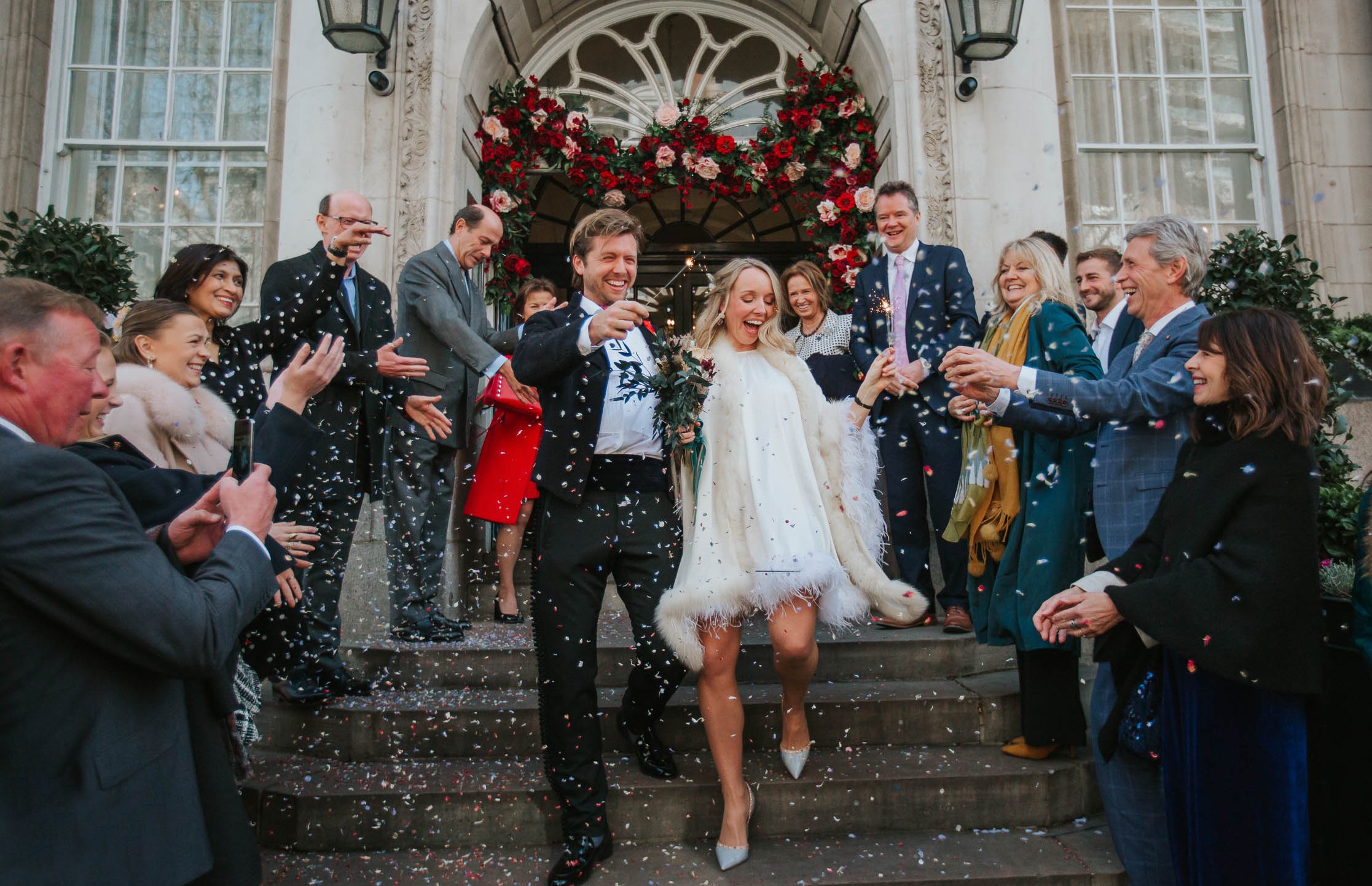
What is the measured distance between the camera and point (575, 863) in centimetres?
313

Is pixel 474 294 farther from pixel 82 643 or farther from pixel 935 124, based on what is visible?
pixel 82 643

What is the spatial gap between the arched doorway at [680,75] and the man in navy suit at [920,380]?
226 centimetres

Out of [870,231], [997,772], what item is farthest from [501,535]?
[870,231]

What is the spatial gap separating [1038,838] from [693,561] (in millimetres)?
1707

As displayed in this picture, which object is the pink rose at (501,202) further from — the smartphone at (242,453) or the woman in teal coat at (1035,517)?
the smartphone at (242,453)

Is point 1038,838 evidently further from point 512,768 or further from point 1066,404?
point 512,768

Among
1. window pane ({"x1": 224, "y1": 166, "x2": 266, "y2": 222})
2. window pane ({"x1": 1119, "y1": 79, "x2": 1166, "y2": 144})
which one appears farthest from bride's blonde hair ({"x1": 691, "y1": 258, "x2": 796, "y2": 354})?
window pane ({"x1": 1119, "y1": 79, "x2": 1166, "y2": 144})

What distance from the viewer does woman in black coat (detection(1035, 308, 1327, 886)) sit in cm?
247

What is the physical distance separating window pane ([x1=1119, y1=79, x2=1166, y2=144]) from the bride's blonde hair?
5.31 m

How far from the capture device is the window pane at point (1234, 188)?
7.57 m

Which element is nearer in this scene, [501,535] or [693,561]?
[693,561]

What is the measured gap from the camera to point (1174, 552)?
2.67 m

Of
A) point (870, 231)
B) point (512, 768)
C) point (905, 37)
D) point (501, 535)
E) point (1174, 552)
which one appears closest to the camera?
point (1174, 552)

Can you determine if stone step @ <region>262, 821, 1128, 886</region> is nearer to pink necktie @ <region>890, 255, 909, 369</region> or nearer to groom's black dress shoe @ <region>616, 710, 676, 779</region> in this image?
groom's black dress shoe @ <region>616, 710, 676, 779</region>
